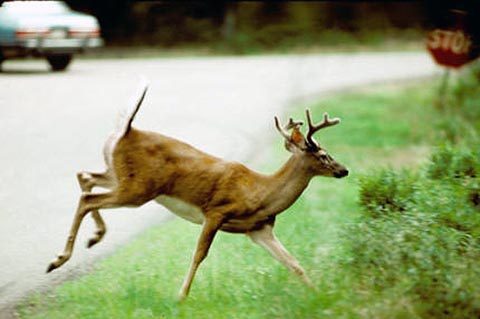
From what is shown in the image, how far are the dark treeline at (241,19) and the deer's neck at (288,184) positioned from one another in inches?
562

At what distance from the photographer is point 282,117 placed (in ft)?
60.2

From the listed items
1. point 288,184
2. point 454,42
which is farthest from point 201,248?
point 454,42

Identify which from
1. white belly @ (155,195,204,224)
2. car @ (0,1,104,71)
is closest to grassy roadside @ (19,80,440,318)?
white belly @ (155,195,204,224)

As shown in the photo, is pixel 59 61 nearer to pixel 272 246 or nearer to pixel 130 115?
pixel 130 115

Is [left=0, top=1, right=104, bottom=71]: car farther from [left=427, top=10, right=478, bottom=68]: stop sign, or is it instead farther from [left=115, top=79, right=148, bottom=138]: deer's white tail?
[left=115, top=79, right=148, bottom=138]: deer's white tail

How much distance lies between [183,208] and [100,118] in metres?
8.12

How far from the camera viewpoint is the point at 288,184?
8.05m

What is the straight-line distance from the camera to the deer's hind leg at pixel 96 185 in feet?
26.5

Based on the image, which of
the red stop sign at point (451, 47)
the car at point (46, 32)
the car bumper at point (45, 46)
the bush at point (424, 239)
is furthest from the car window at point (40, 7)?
the bush at point (424, 239)

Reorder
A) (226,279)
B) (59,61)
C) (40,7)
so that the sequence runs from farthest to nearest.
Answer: (40,7)
(59,61)
(226,279)

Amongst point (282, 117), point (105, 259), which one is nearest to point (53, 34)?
point (282, 117)

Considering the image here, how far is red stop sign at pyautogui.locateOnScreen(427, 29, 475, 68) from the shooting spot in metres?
16.1

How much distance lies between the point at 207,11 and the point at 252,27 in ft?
13.0

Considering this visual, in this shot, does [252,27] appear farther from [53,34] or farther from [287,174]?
[287,174]
